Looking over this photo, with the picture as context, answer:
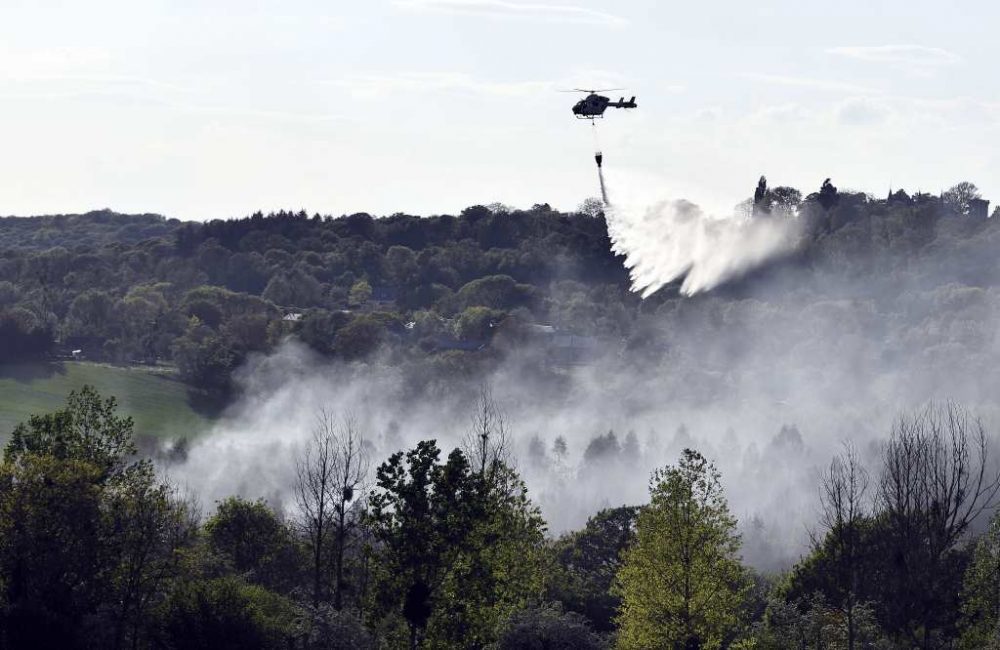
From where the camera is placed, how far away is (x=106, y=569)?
256 feet

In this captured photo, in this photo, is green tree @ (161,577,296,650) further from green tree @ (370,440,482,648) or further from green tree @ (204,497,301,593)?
green tree @ (204,497,301,593)

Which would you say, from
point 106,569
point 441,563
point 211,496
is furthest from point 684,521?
point 211,496

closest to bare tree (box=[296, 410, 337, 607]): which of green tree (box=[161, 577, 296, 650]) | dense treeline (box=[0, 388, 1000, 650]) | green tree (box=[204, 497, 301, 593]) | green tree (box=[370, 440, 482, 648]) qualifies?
green tree (box=[204, 497, 301, 593])

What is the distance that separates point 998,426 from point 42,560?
13923cm

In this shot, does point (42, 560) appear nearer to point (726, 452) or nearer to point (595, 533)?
point (595, 533)

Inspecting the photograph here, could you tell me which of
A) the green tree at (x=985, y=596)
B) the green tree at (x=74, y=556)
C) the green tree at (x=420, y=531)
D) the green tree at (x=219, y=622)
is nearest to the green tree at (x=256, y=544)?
the green tree at (x=74, y=556)

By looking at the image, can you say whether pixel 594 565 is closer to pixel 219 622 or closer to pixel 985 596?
pixel 985 596

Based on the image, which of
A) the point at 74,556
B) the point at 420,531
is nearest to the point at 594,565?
the point at 420,531

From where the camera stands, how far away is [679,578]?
242 ft

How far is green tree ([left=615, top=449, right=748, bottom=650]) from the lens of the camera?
73.3 m

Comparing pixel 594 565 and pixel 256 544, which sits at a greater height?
pixel 256 544

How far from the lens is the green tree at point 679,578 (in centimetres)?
7331

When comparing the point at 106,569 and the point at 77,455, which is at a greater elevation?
the point at 77,455

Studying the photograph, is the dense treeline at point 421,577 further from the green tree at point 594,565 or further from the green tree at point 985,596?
the green tree at point 594,565
